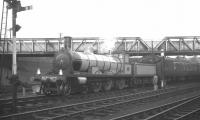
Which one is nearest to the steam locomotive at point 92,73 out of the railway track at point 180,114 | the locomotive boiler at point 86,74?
the locomotive boiler at point 86,74

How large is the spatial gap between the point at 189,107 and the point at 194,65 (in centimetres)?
3139

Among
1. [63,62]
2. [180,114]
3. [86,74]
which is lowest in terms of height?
[180,114]

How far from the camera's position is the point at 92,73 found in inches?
819

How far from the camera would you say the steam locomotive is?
1855 centimetres

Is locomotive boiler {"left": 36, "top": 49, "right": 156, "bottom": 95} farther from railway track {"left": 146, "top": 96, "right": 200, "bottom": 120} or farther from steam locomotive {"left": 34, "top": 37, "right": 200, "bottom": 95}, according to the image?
railway track {"left": 146, "top": 96, "right": 200, "bottom": 120}

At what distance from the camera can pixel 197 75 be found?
4609 cm

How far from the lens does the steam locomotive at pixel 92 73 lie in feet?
60.8

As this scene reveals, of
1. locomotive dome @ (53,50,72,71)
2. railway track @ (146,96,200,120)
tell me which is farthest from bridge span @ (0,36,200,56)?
railway track @ (146,96,200,120)

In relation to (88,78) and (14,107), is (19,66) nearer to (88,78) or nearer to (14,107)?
(88,78)

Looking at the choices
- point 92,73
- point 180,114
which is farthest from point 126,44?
point 180,114

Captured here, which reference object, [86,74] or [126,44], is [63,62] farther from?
[126,44]

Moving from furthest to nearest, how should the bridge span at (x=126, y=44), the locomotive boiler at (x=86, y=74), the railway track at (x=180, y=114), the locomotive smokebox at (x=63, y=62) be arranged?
1. the bridge span at (x=126, y=44)
2. the locomotive smokebox at (x=63, y=62)
3. the locomotive boiler at (x=86, y=74)
4. the railway track at (x=180, y=114)

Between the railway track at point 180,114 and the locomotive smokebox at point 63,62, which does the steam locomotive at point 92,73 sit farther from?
the railway track at point 180,114

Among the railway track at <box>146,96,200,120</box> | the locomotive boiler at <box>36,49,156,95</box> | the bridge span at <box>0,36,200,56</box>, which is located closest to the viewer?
the railway track at <box>146,96,200,120</box>
